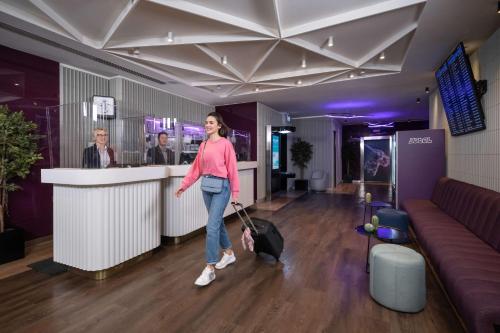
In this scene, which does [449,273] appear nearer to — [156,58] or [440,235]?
[440,235]

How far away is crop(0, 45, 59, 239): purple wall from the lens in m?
3.68

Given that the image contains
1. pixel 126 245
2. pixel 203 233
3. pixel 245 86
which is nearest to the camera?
pixel 126 245

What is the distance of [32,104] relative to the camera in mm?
3900

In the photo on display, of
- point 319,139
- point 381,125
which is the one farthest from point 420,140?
point 381,125

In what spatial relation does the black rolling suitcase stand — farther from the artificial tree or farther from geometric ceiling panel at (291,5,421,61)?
the artificial tree

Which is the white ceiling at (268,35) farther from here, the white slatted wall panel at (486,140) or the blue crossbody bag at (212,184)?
the blue crossbody bag at (212,184)

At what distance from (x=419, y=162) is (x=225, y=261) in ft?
13.9

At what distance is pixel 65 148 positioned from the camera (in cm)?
329

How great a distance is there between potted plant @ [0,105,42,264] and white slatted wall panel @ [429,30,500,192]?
5.94 meters

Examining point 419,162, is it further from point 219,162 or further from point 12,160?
point 12,160

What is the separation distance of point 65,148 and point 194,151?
1811 millimetres

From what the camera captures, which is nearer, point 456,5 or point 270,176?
point 456,5

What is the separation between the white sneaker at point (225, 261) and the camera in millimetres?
2955

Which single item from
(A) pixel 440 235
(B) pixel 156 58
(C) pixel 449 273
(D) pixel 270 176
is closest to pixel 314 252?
(A) pixel 440 235
